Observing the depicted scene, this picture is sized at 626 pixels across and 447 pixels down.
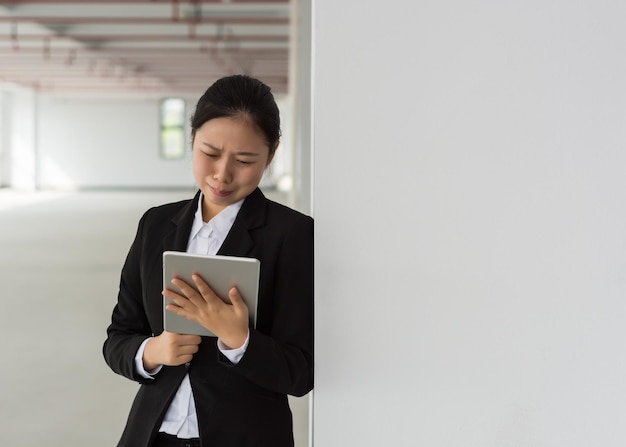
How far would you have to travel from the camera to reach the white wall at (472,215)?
137 centimetres

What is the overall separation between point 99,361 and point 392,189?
3.96m

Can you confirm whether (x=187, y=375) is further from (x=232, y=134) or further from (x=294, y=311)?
(x=232, y=134)

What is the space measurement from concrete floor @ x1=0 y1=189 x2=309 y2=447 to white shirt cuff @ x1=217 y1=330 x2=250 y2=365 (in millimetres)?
2609

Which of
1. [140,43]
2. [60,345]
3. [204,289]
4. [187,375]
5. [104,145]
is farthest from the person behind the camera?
[104,145]

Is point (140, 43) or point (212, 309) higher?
point (140, 43)

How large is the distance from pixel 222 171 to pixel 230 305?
0.71 ft

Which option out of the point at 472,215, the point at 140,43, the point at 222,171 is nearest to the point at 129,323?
the point at 222,171

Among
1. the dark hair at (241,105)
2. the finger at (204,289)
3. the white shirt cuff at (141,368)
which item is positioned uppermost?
the dark hair at (241,105)

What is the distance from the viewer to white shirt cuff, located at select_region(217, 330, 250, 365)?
4.17 feet

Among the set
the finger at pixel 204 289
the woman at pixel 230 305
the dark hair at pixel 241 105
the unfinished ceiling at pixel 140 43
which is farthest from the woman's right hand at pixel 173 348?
the unfinished ceiling at pixel 140 43

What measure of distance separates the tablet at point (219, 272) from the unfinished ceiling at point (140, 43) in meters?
10.6

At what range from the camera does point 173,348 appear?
1300 millimetres

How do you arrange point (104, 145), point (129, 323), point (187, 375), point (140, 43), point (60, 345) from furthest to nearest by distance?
point (104, 145)
point (140, 43)
point (60, 345)
point (129, 323)
point (187, 375)

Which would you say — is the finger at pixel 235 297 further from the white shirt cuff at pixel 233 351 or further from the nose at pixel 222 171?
the nose at pixel 222 171
